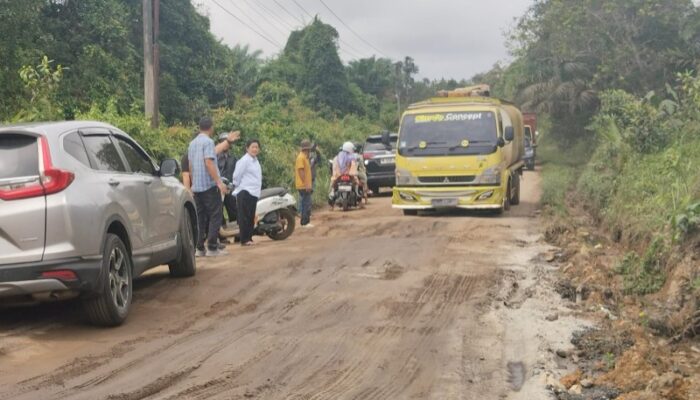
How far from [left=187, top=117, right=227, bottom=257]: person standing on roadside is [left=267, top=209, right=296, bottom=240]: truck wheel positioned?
2.18 metres

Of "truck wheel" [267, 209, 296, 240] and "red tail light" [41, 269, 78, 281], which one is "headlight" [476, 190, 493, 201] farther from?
"red tail light" [41, 269, 78, 281]

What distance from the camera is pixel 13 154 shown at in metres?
6.45

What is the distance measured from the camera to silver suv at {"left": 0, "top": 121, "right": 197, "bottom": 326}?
20.5 ft

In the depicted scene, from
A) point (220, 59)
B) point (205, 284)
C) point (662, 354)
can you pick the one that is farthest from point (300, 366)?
point (220, 59)

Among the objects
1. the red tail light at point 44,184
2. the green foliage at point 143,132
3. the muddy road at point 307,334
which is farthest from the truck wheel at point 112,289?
the green foliage at point 143,132

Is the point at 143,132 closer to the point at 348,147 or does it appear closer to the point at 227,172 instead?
the point at 227,172

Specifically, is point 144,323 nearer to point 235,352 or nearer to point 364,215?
point 235,352

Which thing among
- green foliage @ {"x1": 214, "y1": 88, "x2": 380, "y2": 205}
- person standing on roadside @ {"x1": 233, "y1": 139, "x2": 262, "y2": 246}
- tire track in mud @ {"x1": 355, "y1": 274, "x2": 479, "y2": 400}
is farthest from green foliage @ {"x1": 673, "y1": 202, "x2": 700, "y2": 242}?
green foliage @ {"x1": 214, "y1": 88, "x2": 380, "y2": 205}

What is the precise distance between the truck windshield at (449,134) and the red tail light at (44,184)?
1134 centimetres

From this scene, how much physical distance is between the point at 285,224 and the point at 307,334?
7214 mm

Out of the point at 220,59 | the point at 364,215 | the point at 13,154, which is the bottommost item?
the point at 364,215

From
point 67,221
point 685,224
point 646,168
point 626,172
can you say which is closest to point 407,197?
point 626,172

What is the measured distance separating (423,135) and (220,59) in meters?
18.9

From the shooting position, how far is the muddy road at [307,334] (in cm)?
526
